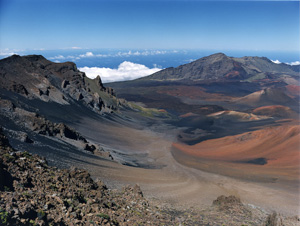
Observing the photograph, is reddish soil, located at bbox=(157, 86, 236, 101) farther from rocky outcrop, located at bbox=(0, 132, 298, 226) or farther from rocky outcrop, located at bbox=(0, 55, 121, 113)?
rocky outcrop, located at bbox=(0, 132, 298, 226)

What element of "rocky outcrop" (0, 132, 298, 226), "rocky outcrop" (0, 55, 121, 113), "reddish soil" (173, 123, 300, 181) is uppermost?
"rocky outcrop" (0, 55, 121, 113)

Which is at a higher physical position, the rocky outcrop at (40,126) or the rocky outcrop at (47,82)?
the rocky outcrop at (47,82)

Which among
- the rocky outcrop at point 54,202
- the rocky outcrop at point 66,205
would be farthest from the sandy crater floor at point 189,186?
the rocky outcrop at point 54,202

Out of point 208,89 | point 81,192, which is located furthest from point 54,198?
point 208,89

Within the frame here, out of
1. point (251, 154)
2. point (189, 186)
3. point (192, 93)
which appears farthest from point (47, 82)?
point (192, 93)

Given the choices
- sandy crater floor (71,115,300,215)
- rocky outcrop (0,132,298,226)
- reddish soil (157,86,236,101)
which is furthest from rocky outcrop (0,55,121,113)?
reddish soil (157,86,236,101)

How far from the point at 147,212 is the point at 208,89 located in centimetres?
15494

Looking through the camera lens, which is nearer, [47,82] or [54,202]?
[54,202]

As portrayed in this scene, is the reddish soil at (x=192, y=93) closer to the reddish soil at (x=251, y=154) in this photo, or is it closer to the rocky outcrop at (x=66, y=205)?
the reddish soil at (x=251, y=154)

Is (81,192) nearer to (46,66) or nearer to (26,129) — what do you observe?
(26,129)

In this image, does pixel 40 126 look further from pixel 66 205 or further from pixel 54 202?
pixel 54 202

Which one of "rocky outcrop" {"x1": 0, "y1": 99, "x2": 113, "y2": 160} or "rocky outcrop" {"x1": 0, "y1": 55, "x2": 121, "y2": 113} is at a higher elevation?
"rocky outcrop" {"x1": 0, "y1": 55, "x2": 121, "y2": 113}

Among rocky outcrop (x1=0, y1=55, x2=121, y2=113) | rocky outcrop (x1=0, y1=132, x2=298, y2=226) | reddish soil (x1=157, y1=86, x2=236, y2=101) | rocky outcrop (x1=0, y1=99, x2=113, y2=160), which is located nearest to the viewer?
rocky outcrop (x1=0, y1=132, x2=298, y2=226)

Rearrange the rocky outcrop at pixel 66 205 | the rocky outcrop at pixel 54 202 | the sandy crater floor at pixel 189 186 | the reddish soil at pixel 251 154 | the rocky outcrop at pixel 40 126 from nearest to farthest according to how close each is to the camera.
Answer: the rocky outcrop at pixel 54 202, the rocky outcrop at pixel 66 205, the sandy crater floor at pixel 189 186, the rocky outcrop at pixel 40 126, the reddish soil at pixel 251 154
